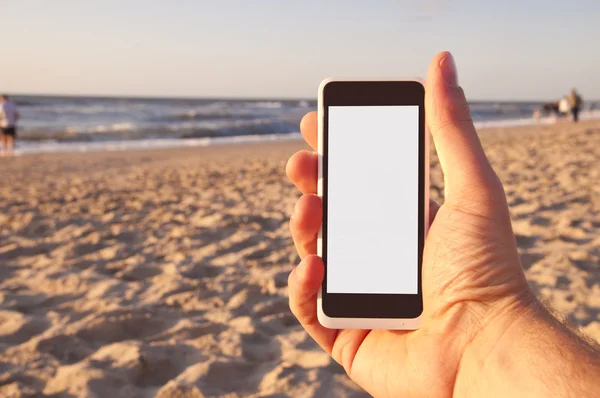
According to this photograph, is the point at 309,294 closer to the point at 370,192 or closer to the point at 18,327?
the point at 370,192

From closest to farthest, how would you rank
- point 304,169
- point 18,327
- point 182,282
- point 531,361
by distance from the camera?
1. point 531,361
2. point 304,169
3. point 18,327
4. point 182,282

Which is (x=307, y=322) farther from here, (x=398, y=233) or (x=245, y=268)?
(x=245, y=268)

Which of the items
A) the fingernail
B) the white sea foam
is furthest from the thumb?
the white sea foam

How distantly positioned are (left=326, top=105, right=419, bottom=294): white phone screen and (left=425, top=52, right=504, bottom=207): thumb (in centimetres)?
19

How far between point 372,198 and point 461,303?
44 centimetres

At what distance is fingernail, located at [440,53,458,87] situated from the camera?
149cm

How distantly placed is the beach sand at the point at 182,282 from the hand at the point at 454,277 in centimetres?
77

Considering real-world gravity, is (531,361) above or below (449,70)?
below

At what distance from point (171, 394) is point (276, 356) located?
56 cm

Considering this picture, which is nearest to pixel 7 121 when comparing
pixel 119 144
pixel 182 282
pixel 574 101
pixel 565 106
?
pixel 119 144

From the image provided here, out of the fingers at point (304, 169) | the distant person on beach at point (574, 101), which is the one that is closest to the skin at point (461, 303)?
the fingers at point (304, 169)

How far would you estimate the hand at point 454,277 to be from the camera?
145cm

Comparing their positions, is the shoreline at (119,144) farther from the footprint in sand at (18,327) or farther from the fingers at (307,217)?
the fingers at (307,217)

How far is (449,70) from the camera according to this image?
1493mm
